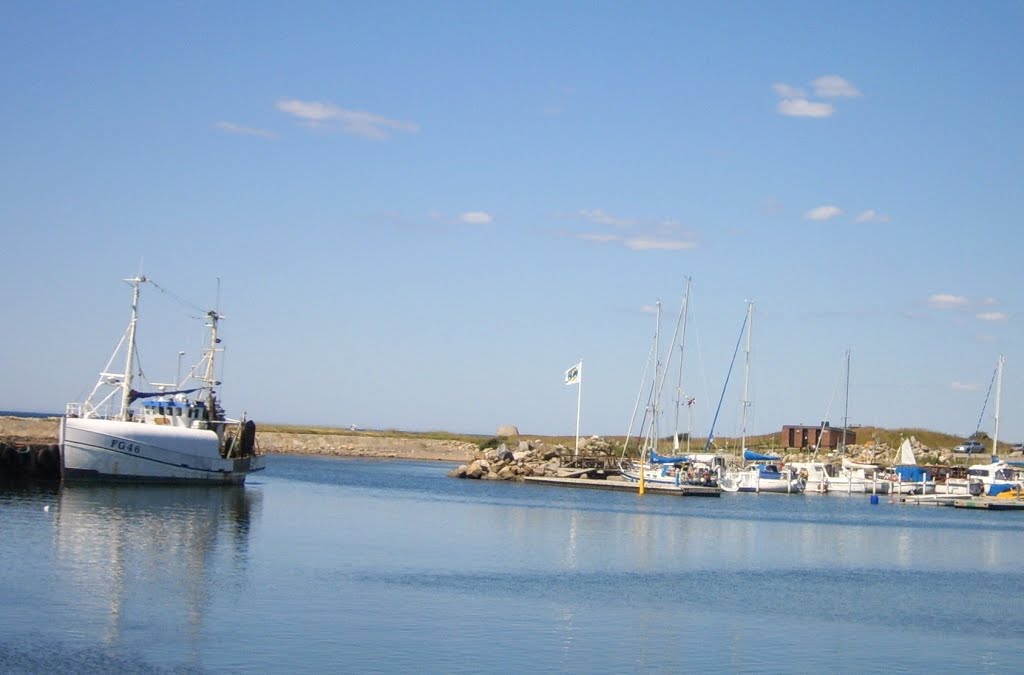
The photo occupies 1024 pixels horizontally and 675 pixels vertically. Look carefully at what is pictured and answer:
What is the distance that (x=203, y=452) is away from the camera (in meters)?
68.9

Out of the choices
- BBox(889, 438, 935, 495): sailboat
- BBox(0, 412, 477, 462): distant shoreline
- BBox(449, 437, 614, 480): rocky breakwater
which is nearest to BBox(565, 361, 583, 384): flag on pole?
BBox(449, 437, 614, 480): rocky breakwater

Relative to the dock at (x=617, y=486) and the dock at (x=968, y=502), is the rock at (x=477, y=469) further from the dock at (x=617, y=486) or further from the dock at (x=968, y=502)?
the dock at (x=968, y=502)

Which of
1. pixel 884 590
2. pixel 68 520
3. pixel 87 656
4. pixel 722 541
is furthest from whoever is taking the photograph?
pixel 722 541

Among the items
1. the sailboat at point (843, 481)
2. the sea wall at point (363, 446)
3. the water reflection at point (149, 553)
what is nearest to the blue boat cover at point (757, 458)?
the sailboat at point (843, 481)

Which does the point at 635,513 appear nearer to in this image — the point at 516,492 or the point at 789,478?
the point at 516,492

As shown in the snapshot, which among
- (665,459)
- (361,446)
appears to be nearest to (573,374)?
(665,459)

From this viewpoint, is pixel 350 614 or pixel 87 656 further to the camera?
pixel 350 614

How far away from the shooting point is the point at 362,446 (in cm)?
15638

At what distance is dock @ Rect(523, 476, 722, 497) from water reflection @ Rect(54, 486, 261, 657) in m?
36.1

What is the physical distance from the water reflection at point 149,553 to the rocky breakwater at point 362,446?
8493cm

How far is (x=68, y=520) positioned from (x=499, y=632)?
2465 centimetres

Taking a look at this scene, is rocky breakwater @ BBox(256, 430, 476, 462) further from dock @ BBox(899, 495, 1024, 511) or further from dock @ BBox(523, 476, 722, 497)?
dock @ BBox(899, 495, 1024, 511)

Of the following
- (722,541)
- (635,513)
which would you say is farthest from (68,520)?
(635,513)

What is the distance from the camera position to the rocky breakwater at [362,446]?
14938cm
